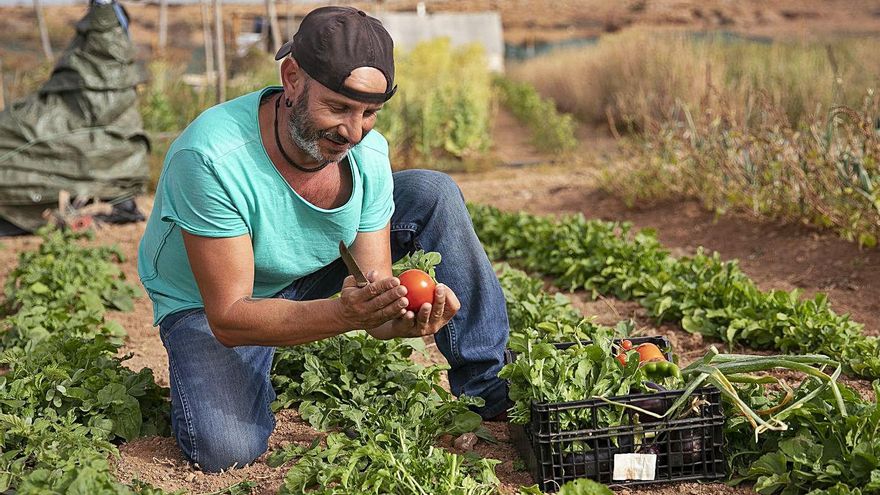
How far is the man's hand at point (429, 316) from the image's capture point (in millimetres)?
2621

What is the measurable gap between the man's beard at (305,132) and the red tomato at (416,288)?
48 cm

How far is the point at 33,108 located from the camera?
711 centimetres

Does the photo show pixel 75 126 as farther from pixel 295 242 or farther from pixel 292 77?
pixel 292 77

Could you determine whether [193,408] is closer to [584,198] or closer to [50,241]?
[50,241]

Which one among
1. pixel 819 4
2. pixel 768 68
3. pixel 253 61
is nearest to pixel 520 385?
pixel 768 68

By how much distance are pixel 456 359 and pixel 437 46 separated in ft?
35.1

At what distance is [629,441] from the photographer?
2.76 metres

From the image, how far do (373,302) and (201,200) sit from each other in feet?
2.07

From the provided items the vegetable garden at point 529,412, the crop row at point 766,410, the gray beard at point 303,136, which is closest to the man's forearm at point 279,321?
the vegetable garden at point 529,412

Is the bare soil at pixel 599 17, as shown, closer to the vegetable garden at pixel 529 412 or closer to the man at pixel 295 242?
the vegetable garden at pixel 529 412

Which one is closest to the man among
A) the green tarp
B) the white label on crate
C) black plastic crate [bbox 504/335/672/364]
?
black plastic crate [bbox 504/335/672/364]

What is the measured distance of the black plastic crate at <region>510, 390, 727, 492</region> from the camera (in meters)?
2.71

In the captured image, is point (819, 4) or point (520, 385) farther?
point (819, 4)

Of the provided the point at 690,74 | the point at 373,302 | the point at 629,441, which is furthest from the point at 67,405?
the point at 690,74
